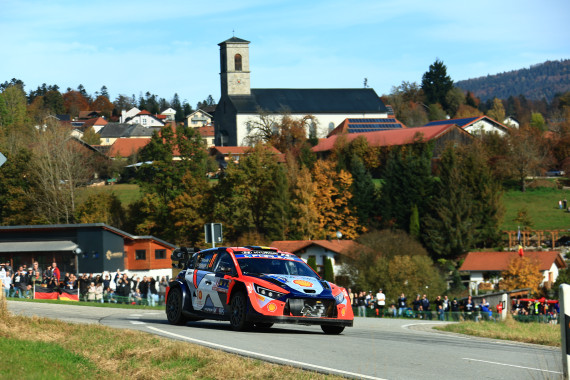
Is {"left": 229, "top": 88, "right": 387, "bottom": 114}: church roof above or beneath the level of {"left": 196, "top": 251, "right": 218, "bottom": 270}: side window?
above

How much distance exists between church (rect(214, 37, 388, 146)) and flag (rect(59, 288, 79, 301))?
12731cm

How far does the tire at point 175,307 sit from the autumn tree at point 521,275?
48.0m

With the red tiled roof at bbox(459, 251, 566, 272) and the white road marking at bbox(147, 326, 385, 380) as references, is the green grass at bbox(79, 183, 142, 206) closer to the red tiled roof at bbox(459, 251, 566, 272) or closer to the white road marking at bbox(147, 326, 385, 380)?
the red tiled roof at bbox(459, 251, 566, 272)

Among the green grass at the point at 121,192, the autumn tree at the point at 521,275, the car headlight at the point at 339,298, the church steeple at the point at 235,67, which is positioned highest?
the church steeple at the point at 235,67

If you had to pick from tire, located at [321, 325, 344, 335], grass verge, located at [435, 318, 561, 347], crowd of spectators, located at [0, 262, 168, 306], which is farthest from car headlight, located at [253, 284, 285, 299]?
crowd of spectators, located at [0, 262, 168, 306]

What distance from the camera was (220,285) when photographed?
1644 cm

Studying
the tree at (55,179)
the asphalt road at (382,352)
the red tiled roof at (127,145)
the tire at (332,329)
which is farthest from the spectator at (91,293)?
the red tiled roof at (127,145)

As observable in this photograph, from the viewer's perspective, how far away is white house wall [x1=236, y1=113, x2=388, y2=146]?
529 ft

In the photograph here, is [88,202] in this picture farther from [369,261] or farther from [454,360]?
[454,360]

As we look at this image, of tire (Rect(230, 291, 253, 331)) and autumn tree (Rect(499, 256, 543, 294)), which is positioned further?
autumn tree (Rect(499, 256, 543, 294))

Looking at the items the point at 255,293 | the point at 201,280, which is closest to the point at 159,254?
the point at 201,280

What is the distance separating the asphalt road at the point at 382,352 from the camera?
10617mm

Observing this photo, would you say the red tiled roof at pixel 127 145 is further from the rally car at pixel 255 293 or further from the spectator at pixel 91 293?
the rally car at pixel 255 293

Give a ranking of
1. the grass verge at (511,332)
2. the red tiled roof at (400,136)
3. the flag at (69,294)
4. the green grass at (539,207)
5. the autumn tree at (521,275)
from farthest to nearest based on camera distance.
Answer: the red tiled roof at (400,136)
the green grass at (539,207)
the autumn tree at (521,275)
the flag at (69,294)
the grass verge at (511,332)
